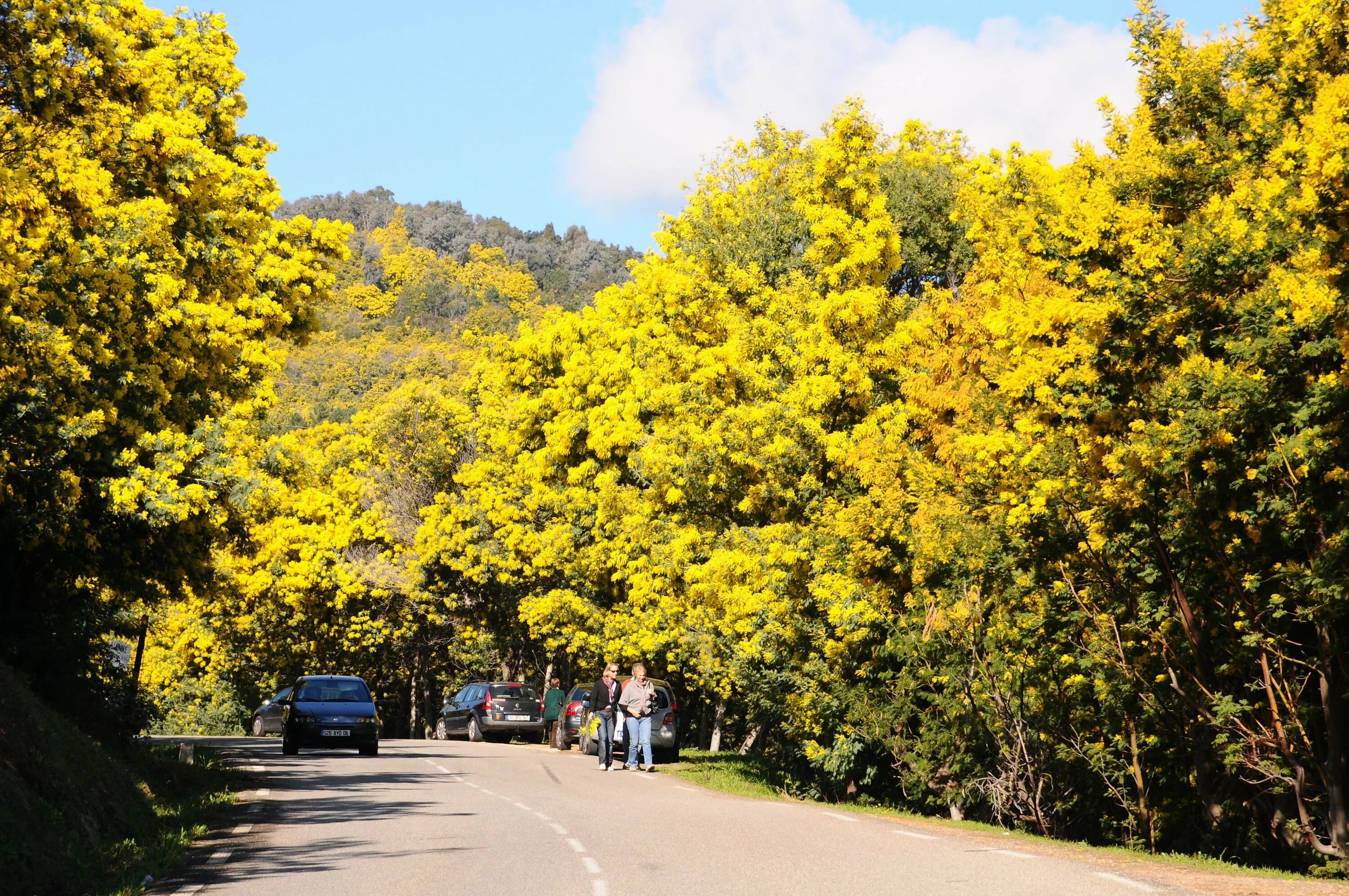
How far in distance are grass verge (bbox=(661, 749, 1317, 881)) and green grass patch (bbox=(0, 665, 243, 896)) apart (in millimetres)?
8116

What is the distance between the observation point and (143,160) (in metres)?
19.7

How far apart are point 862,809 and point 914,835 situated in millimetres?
6328

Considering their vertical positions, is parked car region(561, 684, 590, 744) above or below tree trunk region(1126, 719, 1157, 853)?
above

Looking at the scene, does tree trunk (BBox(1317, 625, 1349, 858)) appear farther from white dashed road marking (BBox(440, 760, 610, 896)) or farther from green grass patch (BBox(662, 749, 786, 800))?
green grass patch (BBox(662, 749, 786, 800))

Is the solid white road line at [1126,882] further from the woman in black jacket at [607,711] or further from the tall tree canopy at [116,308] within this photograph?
the woman in black jacket at [607,711]

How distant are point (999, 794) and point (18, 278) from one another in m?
12.4

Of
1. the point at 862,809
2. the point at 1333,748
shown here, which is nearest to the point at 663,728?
the point at 862,809

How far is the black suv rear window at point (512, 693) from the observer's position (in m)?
40.5

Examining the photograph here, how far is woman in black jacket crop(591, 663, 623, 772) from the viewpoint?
86.6 ft

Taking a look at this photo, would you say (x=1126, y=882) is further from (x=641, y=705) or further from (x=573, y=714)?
(x=573, y=714)

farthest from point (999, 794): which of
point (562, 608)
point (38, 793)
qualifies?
point (562, 608)

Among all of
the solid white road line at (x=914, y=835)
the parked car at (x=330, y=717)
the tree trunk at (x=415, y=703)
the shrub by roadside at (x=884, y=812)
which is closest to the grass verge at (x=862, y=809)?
the shrub by roadside at (x=884, y=812)

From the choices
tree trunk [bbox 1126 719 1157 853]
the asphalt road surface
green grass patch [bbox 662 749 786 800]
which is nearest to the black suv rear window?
green grass patch [bbox 662 749 786 800]

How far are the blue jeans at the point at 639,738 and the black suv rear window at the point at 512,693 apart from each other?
13.8 meters
